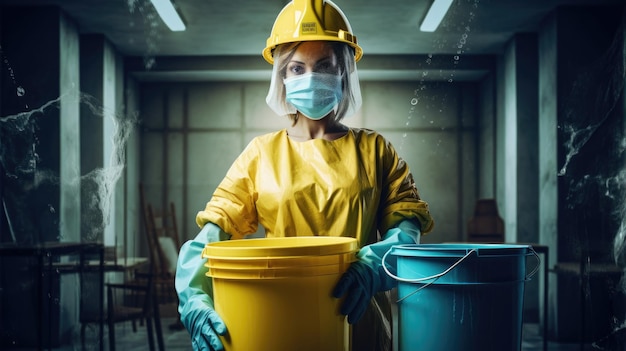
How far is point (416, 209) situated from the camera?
1.28 metres

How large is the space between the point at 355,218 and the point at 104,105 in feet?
16.5

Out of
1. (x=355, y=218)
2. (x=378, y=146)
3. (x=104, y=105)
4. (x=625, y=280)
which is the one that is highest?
(x=104, y=105)

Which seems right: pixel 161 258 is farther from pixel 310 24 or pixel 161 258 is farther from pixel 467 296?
pixel 467 296

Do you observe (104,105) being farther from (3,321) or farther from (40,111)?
(3,321)

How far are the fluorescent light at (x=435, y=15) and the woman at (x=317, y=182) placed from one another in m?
3.50

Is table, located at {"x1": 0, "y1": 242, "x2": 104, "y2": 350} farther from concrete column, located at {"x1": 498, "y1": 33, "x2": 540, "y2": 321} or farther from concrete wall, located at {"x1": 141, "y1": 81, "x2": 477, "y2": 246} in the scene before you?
concrete column, located at {"x1": 498, "y1": 33, "x2": 540, "y2": 321}

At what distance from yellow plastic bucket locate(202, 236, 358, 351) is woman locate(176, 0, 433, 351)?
21 cm

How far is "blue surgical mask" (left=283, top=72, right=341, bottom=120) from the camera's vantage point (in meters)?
1.38

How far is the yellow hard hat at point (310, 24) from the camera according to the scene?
1.31 meters

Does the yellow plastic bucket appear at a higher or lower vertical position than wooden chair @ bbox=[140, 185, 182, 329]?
higher

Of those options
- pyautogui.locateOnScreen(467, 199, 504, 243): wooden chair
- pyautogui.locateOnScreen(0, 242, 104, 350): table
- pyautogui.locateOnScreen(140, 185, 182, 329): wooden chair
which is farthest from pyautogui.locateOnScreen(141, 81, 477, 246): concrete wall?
pyautogui.locateOnScreen(0, 242, 104, 350): table

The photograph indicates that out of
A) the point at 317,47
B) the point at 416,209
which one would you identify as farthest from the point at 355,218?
the point at 317,47

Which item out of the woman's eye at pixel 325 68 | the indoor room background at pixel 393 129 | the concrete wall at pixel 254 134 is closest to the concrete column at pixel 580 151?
the indoor room background at pixel 393 129

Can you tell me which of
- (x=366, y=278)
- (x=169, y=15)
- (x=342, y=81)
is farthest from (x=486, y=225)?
(x=366, y=278)
